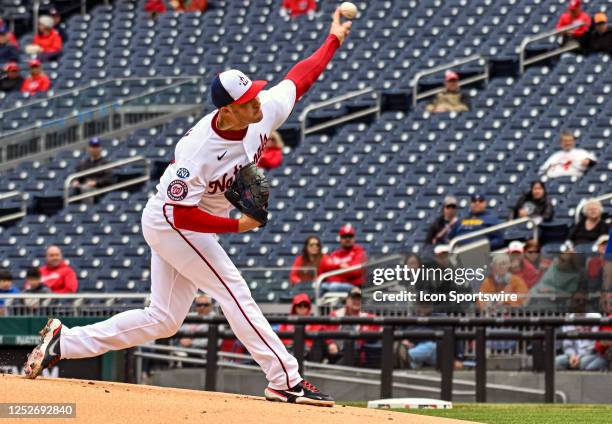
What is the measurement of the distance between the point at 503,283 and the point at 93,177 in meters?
9.31

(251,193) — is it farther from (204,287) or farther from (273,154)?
(273,154)

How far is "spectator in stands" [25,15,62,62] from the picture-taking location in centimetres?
2275

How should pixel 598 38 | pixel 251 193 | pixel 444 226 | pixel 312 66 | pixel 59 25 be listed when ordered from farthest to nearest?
1. pixel 59 25
2. pixel 598 38
3. pixel 444 226
4. pixel 312 66
5. pixel 251 193

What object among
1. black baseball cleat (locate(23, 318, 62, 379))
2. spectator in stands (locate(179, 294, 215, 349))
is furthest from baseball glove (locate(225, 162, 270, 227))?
spectator in stands (locate(179, 294, 215, 349))

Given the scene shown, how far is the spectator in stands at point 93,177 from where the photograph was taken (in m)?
19.4

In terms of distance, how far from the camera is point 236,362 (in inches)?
512

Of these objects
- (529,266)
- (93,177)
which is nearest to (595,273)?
(529,266)

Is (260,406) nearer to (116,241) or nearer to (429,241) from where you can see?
(429,241)

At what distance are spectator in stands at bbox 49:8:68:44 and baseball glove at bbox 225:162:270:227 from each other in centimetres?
1623

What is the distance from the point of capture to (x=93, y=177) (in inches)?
770

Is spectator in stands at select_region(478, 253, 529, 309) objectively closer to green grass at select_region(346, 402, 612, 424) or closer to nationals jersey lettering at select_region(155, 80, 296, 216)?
green grass at select_region(346, 402, 612, 424)

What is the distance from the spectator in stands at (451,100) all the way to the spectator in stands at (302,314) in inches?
242

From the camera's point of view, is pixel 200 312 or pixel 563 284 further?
pixel 200 312

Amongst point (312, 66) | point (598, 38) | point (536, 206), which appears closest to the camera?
point (312, 66)
